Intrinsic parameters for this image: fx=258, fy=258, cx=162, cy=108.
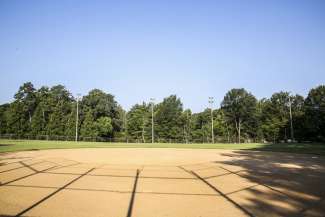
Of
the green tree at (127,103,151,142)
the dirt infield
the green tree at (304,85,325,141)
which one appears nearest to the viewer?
the dirt infield

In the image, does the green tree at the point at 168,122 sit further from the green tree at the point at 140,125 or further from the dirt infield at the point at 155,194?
the dirt infield at the point at 155,194

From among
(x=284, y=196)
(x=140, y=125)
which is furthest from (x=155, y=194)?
(x=140, y=125)

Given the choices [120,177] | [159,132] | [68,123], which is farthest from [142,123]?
[120,177]

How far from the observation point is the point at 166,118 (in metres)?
79.5

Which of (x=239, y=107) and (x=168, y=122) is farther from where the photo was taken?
(x=239, y=107)

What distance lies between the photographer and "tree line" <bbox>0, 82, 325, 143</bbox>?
72312 mm

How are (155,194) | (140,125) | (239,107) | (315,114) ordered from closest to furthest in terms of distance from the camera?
(155,194)
(315,114)
(140,125)
(239,107)

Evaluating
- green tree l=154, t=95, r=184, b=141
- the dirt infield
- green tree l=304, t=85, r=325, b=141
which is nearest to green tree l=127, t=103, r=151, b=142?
green tree l=154, t=95, r=184, b=141

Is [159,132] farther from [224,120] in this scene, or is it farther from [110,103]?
[224,120]

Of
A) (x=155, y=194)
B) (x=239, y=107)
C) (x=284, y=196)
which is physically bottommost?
(x=284, y=196)

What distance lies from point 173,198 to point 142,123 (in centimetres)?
7288

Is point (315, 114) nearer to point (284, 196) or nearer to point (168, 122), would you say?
point (168, 122)

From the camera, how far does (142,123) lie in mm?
78750

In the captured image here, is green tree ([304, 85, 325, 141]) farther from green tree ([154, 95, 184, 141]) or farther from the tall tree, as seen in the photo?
green tree ([154, 95, 184, 141])
